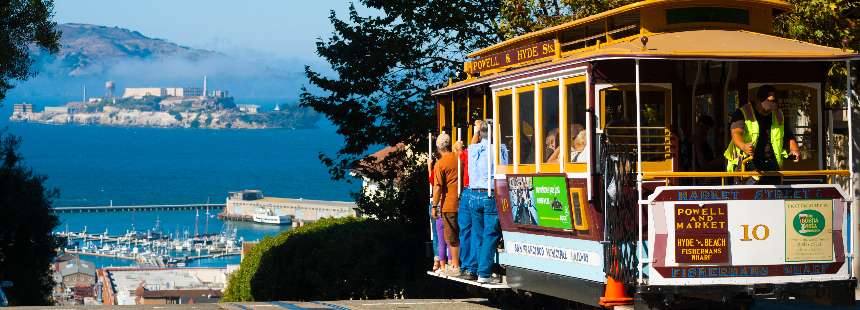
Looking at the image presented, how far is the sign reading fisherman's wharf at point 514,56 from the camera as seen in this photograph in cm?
1495

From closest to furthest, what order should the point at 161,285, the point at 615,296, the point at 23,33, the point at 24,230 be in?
1. the point at 615,296
2. the point at 23,33
3. the point at 24,230
4. the point at 161,285

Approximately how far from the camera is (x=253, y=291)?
3659cm

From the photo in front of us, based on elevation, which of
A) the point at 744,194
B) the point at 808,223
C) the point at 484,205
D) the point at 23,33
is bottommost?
the point at 808,223

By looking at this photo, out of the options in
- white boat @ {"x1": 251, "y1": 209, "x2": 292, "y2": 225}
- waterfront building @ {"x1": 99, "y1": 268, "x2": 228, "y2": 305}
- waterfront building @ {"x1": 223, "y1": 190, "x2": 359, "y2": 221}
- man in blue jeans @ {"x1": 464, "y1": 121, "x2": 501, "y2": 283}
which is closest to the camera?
man in blue jeans @ {"x1": 464, "y1": 121, "x2": 501, "y2": 283}

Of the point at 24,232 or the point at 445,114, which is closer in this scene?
the point at 445,114

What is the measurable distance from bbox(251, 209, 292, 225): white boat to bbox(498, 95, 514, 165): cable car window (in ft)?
540

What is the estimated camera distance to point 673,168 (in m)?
13.4

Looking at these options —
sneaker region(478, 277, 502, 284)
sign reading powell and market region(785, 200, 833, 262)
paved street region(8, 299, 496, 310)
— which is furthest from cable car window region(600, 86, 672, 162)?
paved street region(8, 299, 496, 310)

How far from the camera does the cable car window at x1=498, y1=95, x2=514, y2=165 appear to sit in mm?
15387

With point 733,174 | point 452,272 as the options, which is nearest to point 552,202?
point 733,174

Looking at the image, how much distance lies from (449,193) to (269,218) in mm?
168669

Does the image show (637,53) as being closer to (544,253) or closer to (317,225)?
(544,253)

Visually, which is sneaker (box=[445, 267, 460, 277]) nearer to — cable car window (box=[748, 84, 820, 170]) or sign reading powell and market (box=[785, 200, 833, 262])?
cable car window (box=[748, 84, 820, 170])

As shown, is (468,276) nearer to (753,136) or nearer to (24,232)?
(753,136)
